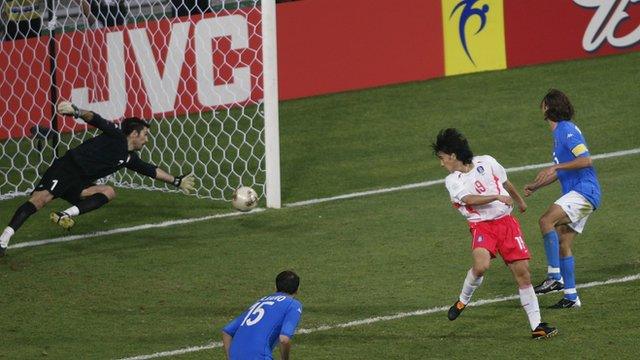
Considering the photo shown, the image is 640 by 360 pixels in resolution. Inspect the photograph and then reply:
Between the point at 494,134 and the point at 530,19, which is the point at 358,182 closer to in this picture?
the point at 494,134

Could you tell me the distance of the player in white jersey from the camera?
11039 mm

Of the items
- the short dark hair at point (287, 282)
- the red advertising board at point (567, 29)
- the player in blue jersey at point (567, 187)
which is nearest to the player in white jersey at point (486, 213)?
the player in blue jersey at point (567, 187)

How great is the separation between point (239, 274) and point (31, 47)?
21.3 ft

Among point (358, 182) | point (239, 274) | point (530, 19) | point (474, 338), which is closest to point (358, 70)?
point (530, 19)

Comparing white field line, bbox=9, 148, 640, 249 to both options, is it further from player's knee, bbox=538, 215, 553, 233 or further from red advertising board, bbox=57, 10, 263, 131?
player's knee, bbox=538, 215, 553, 233

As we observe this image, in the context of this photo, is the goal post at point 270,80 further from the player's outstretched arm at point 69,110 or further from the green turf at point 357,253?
the player's outstretched arm at point 69,110

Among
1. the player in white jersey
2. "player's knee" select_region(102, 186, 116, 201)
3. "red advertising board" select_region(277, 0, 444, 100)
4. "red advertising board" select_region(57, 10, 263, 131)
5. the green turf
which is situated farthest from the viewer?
"red advertising board" select_region(277, 0, 444, 100)

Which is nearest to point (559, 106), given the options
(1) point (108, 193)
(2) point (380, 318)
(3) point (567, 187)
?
(3) point (567, 187)

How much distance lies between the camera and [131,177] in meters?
Answer: 17.8

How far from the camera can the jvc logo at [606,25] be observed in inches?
810

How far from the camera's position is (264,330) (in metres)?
9.29

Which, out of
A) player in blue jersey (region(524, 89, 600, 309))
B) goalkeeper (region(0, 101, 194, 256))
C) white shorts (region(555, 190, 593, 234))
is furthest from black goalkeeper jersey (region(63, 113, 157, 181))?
white shorts (region(555, 190, 593, 234))

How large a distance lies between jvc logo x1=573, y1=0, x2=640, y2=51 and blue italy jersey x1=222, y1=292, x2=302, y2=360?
40.6 feet

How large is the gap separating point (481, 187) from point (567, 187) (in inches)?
55.3
